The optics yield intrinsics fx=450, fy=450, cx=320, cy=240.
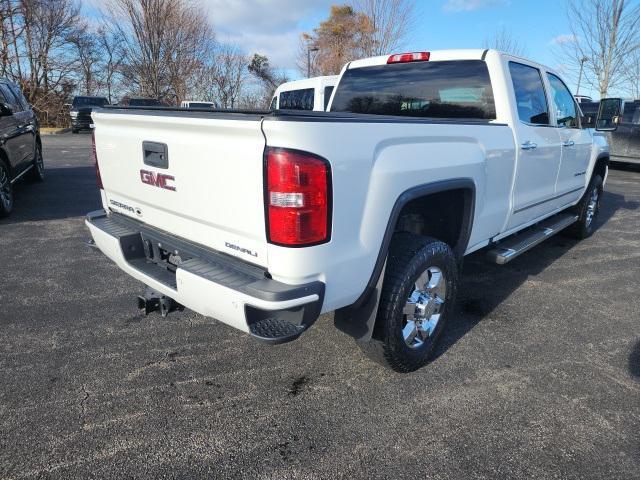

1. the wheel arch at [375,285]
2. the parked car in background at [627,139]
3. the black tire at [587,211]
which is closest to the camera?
the wheel arch at [375,285]

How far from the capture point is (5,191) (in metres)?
6.45

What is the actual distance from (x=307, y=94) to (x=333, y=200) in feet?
31.3

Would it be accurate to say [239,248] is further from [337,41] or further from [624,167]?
[337,41]

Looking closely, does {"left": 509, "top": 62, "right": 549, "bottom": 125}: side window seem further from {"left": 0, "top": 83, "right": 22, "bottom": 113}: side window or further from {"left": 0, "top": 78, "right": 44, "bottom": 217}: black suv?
{"left": 0, "top": 83, "right": 22, "bottom": 113}: side window

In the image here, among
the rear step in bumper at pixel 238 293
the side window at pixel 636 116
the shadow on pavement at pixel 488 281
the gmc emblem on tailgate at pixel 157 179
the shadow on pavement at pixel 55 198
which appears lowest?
the shadow on pavement at pixel 488 281

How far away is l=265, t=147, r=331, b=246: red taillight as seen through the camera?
1939 mm

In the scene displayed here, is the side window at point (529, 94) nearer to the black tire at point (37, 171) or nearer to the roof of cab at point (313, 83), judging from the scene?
the roof of cab at point (313, 83)

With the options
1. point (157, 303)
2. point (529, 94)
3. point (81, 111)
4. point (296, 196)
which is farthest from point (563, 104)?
point (81, 111)

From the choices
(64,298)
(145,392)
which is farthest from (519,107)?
(64,298)

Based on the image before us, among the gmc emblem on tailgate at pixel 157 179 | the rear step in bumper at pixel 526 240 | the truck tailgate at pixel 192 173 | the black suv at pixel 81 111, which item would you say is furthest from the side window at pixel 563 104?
the black suv at pixel 81 111

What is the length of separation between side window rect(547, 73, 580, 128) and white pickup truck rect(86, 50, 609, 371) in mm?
567

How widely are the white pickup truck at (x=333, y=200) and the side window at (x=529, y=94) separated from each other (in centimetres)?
2

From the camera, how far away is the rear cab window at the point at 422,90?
3.62 metres

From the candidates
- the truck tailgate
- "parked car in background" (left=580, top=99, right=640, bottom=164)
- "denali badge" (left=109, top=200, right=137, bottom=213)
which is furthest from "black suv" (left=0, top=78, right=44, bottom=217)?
"parked car in background" (left=580, top=99, right=640, bottom=164)
